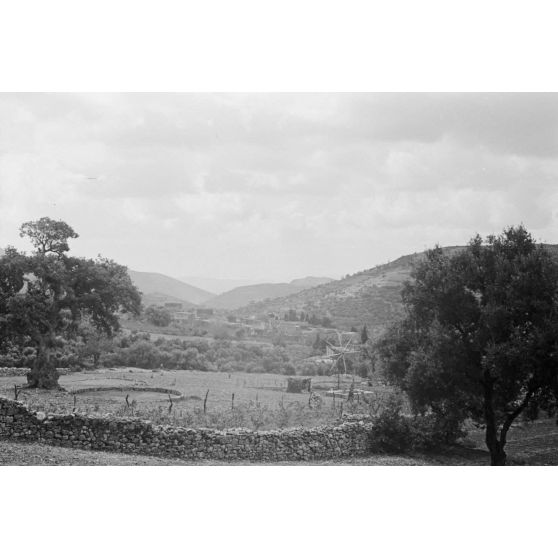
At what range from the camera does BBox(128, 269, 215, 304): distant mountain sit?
1588cm

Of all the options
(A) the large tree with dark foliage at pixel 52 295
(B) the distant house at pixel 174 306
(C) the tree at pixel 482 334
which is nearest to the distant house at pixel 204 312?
(B) the distant house at pixel 174 306

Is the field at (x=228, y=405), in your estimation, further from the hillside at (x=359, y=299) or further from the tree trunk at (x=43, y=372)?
the hillside at (x=359, y=299)

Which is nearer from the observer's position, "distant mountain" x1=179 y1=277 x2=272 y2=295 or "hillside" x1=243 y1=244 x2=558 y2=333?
"hillside" x1=243 y1=244 x2=558 y2=333

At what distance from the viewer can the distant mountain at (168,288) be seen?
52.1ft

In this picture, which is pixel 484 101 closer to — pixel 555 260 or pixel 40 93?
pixel 555 260

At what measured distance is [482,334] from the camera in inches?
519

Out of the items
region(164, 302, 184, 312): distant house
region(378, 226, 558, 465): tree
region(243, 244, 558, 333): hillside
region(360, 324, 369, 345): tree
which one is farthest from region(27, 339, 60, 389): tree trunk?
region(378, 226, 558, 465): tree

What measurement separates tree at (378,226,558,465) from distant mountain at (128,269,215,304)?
211 inches

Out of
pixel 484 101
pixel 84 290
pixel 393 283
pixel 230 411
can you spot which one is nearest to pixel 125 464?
pixel 230 411

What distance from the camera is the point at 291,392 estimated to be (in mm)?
15305

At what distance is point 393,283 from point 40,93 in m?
9.56

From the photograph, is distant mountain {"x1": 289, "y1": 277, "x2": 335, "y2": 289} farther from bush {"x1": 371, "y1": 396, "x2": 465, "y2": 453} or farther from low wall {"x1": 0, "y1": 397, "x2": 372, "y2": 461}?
low wall {"x1": 0, "y1": 397, "x2": 372, "y2": 461}

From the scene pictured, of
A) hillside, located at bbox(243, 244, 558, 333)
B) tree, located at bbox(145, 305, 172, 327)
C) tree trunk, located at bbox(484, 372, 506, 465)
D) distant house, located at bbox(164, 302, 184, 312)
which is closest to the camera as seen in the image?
tree trunk, located at bbox(484, 372, 506, 465)

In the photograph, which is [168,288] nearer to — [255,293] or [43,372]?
[255,293]
